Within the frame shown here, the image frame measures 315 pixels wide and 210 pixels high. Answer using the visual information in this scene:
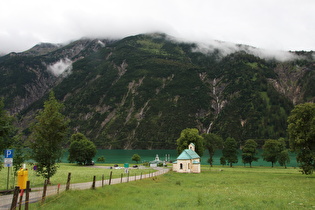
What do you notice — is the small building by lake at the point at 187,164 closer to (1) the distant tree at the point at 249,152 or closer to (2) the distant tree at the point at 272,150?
(1) the distant tree at the point at 249,152

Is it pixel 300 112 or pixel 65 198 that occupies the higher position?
pixel 300 112

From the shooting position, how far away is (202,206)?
21266 millimetres

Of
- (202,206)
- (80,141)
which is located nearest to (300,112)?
(202,206)

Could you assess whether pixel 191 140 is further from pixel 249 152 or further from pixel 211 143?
pixel 249 152

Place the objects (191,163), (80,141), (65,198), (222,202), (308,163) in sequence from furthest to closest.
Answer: (80,141), (191,163), (308,163), (222,202), (65,198)

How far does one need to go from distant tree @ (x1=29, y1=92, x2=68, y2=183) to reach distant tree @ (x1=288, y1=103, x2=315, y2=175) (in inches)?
1495

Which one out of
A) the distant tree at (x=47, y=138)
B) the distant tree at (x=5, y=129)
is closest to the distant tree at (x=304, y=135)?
the distant tree at (x=47, y=138)

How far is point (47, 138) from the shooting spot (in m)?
30.7

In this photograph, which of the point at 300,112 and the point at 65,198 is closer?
the point at 65,198

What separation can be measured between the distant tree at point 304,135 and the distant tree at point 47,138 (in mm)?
37963

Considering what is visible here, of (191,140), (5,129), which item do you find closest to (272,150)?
(191,140)

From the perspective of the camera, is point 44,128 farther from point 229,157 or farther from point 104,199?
point 229,157

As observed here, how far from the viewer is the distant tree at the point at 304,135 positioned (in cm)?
4456

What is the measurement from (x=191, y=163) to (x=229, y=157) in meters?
32.0
